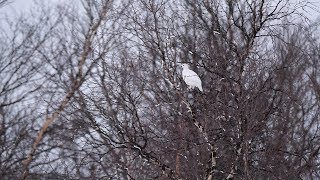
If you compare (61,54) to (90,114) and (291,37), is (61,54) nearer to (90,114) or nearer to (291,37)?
(90,114)

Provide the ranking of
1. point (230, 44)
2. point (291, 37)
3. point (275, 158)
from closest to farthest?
point (275, 158) → point (230, 44) → point (291, 37)

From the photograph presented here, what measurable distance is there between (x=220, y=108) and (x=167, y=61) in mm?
1928

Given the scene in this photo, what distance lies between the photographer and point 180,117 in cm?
1237

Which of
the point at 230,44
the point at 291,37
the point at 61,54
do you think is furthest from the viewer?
the point at 291,37

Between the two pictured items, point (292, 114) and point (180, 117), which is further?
point (292, 114)

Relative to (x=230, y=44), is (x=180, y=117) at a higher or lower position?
lower

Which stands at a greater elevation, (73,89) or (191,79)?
(73,89)

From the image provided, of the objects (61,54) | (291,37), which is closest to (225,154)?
(61,54)

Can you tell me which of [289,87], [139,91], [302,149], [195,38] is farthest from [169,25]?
[302,149]

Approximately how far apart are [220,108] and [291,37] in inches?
244

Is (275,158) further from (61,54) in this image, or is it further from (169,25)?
(61,54)

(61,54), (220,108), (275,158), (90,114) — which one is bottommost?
(275,158)

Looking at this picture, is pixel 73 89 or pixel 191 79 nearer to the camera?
pixel 191 79

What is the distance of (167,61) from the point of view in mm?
12570
